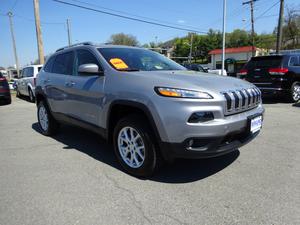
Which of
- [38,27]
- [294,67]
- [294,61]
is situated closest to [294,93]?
[294,67]

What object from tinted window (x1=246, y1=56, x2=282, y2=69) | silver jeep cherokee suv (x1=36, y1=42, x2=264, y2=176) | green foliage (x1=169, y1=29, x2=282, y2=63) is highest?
green foliage (x1=169, y1=29, x2=282, y2=63)

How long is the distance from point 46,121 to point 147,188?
348cm

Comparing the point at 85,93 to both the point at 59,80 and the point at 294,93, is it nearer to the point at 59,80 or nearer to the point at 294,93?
the point at 59,80

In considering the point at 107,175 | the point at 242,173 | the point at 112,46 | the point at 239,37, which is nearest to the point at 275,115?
the point at 242,173

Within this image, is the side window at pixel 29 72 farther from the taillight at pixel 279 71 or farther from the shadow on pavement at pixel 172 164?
the taillight at pixel 279 71

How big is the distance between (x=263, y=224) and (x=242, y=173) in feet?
3.92

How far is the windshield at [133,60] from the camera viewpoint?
407 centimetres

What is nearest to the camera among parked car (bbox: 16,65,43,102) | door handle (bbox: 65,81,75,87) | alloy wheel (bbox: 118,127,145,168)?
alloy wheel (bbox: 118,127,145,168)

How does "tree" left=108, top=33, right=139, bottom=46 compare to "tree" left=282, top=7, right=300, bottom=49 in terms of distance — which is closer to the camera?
"tree" left=282, top=7, right=300, bottom=49

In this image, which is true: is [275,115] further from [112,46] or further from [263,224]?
[263,224]

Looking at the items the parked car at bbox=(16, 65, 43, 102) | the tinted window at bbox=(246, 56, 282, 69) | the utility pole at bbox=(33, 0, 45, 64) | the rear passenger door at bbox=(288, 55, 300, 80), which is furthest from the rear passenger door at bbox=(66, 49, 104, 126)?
the utility pole at bbox=(33, 0, 45, 64)

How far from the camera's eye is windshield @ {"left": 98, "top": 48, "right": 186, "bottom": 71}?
160 inches

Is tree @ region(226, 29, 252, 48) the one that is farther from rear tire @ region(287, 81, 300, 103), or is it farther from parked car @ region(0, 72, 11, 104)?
parked car @ region(0, 72, 11, 104)

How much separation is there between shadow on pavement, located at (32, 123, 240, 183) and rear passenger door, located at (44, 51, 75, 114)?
70cm
